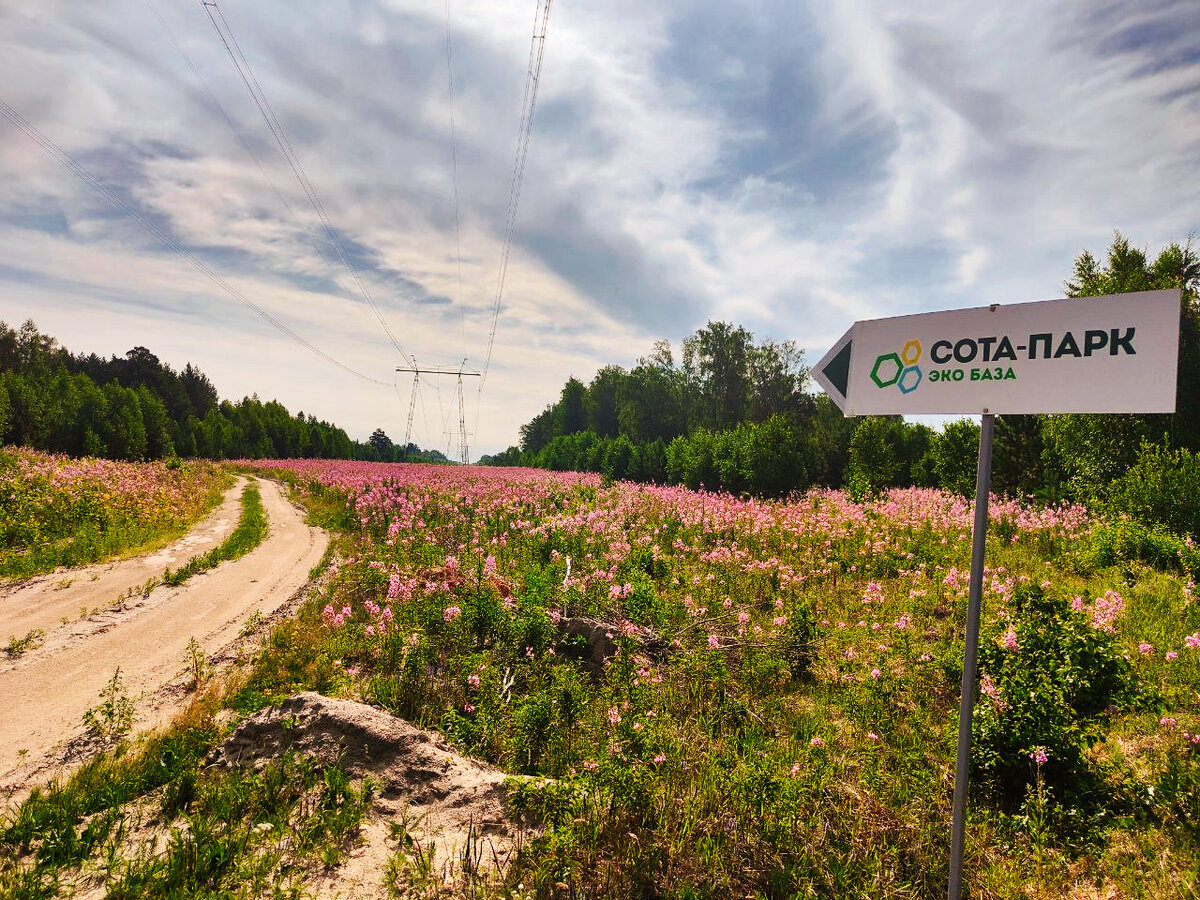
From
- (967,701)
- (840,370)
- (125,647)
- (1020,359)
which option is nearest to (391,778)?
(967,701)

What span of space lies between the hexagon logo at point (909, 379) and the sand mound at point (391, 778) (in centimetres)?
389

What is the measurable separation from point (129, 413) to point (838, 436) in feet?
181

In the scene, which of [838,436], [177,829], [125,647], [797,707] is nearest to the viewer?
[177,829]

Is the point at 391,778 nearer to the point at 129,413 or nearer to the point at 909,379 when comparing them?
the point at 909,379

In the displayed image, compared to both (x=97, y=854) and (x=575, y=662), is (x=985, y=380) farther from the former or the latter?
(x=97, y=854)

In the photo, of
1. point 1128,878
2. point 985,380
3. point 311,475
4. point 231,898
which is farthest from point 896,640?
point 311,475

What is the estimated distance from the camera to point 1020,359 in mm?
2734

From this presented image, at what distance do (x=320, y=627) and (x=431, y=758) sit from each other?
463cm

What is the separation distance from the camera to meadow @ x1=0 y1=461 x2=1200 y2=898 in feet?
11.2

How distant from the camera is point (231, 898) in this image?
3.03 metres

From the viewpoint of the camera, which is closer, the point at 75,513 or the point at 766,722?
the point at 766,722

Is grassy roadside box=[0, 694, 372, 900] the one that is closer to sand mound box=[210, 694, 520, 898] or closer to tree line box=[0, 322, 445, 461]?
sand mound box=[210, 694, 520, 898]

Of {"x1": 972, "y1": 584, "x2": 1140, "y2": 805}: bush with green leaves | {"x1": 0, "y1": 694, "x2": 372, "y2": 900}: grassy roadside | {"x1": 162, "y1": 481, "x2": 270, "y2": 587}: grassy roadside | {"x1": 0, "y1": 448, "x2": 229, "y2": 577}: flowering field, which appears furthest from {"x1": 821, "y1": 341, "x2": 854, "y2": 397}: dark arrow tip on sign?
{"x1": 0, "y1": 448, "x2": 229, "y2": 577}: flowering field

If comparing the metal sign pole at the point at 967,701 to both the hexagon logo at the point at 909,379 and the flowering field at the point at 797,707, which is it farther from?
the flowering field at the point at 797,707
